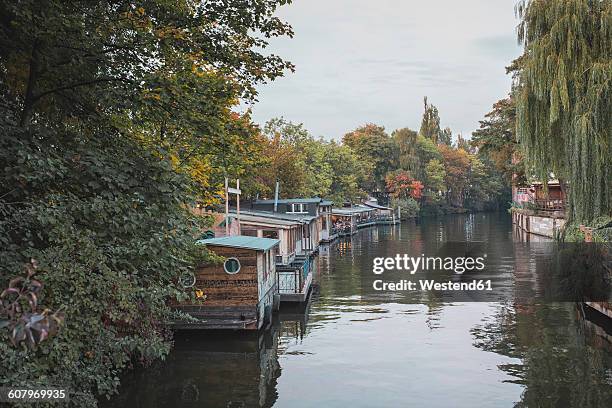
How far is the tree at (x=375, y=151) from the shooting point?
117000 millimetres

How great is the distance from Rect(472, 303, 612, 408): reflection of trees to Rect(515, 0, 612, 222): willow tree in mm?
6394

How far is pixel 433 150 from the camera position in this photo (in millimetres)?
128750

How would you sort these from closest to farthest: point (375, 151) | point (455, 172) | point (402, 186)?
point (402, 186)
point (375, 151)
point (455, 172)

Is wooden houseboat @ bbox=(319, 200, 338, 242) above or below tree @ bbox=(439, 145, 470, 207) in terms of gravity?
below

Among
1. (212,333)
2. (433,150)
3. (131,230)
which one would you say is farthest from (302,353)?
(433,150)

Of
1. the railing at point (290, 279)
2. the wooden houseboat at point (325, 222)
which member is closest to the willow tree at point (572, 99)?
the railing at point (290, 279)

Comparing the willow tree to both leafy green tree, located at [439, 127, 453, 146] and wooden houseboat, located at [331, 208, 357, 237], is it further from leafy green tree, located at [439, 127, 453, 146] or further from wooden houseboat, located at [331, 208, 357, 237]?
leafy green tree, located at [439, 127, 453, 146]

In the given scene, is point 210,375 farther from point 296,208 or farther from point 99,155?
point 296,208

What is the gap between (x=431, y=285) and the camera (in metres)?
35.8

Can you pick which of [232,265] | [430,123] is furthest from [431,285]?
[430,123]

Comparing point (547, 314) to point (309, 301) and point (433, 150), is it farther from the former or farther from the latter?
point (433, 150)

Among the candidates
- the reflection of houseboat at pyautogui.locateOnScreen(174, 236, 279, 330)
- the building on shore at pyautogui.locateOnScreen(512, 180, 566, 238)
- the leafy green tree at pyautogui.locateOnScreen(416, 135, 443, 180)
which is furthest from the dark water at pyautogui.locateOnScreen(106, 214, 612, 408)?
the leafy green tree at pyautogui.locateOnScreen(416, 135, 443, 180)

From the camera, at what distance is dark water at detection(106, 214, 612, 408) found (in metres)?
15.9

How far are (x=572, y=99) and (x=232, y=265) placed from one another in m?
18.6
